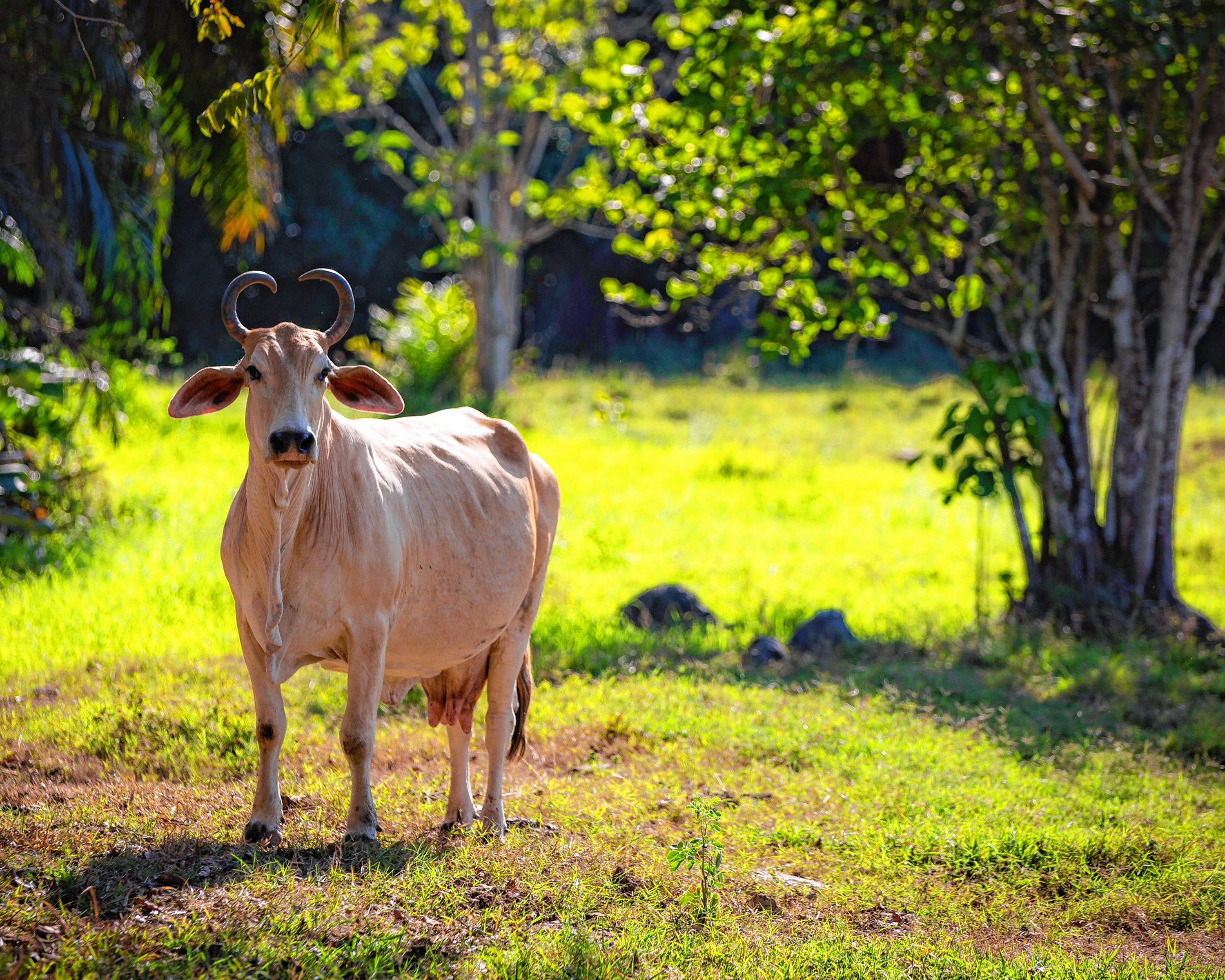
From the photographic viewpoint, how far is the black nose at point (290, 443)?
3.37 meters

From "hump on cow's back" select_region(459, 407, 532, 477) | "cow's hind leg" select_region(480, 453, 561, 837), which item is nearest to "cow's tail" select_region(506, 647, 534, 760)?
"cow's hind leg" select_region(480, 453, 561, 837)

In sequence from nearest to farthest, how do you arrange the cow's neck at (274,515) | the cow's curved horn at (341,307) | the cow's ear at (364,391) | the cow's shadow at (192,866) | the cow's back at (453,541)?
the cow's shadow at (192,866) < the cow's neck at (274,515) < the cow's curved horn at (341,307) < the cow's ear at (364,391) < the cow's back at (453,541)

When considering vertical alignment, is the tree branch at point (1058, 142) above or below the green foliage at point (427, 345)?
above

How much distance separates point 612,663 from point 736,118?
3.84m

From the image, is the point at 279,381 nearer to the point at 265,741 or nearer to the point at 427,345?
the point at 265,741

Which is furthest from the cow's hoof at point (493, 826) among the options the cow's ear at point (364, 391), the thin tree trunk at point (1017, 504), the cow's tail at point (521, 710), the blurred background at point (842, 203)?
the thin tree trunk at point (1017, 504)

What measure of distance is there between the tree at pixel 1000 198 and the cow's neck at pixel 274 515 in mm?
4844

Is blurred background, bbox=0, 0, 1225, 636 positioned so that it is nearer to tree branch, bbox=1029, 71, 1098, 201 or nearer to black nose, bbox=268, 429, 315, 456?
tree branch, bbox=1029, 71, 1098, 201

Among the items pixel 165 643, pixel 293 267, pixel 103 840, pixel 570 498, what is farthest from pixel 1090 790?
pixel 293 267

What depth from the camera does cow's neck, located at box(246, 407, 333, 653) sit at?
362 centimetres

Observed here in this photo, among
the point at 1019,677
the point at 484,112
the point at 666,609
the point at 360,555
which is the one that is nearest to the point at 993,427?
the point at 1019,677

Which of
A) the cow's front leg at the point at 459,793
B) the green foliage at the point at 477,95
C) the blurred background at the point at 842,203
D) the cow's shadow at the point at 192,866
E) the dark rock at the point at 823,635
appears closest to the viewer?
the cow's shadow at the point at 192,866

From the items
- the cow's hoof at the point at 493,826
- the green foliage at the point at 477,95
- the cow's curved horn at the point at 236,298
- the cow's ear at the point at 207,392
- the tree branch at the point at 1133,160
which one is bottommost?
the cow's hoof at the point at 493,826

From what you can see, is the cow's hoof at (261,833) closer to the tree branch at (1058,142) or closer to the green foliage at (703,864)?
the green foliage at (703,864)
